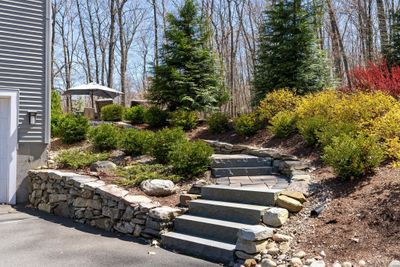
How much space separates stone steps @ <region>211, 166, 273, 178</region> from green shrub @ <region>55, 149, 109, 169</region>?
8.31 ft

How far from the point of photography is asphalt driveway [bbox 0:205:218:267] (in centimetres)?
383

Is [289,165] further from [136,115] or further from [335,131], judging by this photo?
[136,115]

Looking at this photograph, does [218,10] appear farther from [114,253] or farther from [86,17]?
[114,253]

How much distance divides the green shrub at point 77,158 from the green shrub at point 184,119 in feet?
8.42

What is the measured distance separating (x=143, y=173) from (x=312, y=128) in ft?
9.71

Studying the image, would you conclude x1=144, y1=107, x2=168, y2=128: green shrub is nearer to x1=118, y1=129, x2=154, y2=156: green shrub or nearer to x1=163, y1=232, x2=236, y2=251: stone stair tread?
x1=118, y1=129, x2=154, y2=156: green shrub

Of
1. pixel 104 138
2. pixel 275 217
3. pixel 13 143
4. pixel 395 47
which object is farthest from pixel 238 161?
pixel 395 47

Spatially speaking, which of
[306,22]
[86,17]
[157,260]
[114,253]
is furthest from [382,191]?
[86,17]

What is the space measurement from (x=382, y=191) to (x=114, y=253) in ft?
10.3

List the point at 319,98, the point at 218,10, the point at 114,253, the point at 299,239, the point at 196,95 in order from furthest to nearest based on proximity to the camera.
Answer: the point at 218,10 < the point at 196,95 < the point at 319,98 < the point at 114,253 < the point at 299,239

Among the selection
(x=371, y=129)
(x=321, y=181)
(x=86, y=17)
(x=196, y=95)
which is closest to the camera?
(x=321, y=181)

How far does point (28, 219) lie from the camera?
19.0 ft

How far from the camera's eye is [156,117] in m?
9.86

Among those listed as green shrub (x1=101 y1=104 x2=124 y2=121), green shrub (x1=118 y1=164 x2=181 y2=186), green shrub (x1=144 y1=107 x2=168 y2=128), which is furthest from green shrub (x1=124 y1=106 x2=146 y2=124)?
green shrub (x1=118 y1=164 x2=181 y2=186)
